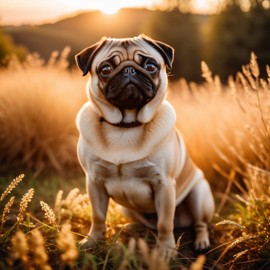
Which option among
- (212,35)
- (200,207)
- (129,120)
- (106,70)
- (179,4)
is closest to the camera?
(106,70)

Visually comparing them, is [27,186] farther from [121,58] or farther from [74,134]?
[121,58]

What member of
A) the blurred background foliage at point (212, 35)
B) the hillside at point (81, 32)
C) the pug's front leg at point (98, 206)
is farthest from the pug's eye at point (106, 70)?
the hillside at point (81, 32)

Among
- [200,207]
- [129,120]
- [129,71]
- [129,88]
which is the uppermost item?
[129,71]

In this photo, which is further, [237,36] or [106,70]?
[237,36]

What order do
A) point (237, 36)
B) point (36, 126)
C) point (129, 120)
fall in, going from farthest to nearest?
point (237, 36), point (36, 126), point (129, 120)

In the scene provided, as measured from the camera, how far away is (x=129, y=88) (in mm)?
2256

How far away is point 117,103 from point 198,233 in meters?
1.31

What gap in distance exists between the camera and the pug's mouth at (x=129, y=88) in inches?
89.1

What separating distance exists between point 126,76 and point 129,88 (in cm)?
10

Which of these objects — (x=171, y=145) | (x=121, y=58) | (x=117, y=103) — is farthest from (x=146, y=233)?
(x=121, y=58)

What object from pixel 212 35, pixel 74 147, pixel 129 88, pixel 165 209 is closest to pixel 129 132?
pixel 129 88

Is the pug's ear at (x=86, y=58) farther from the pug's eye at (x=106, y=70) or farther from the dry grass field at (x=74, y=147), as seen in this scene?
the dry grass field at (x=74, y=147)

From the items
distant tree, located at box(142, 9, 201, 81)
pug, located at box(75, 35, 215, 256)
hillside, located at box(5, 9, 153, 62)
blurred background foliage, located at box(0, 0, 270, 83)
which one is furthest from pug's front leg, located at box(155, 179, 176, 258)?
hillside, located at box(5, 9, 153, 62)

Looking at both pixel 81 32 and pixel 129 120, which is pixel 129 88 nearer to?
pixel 129 120
